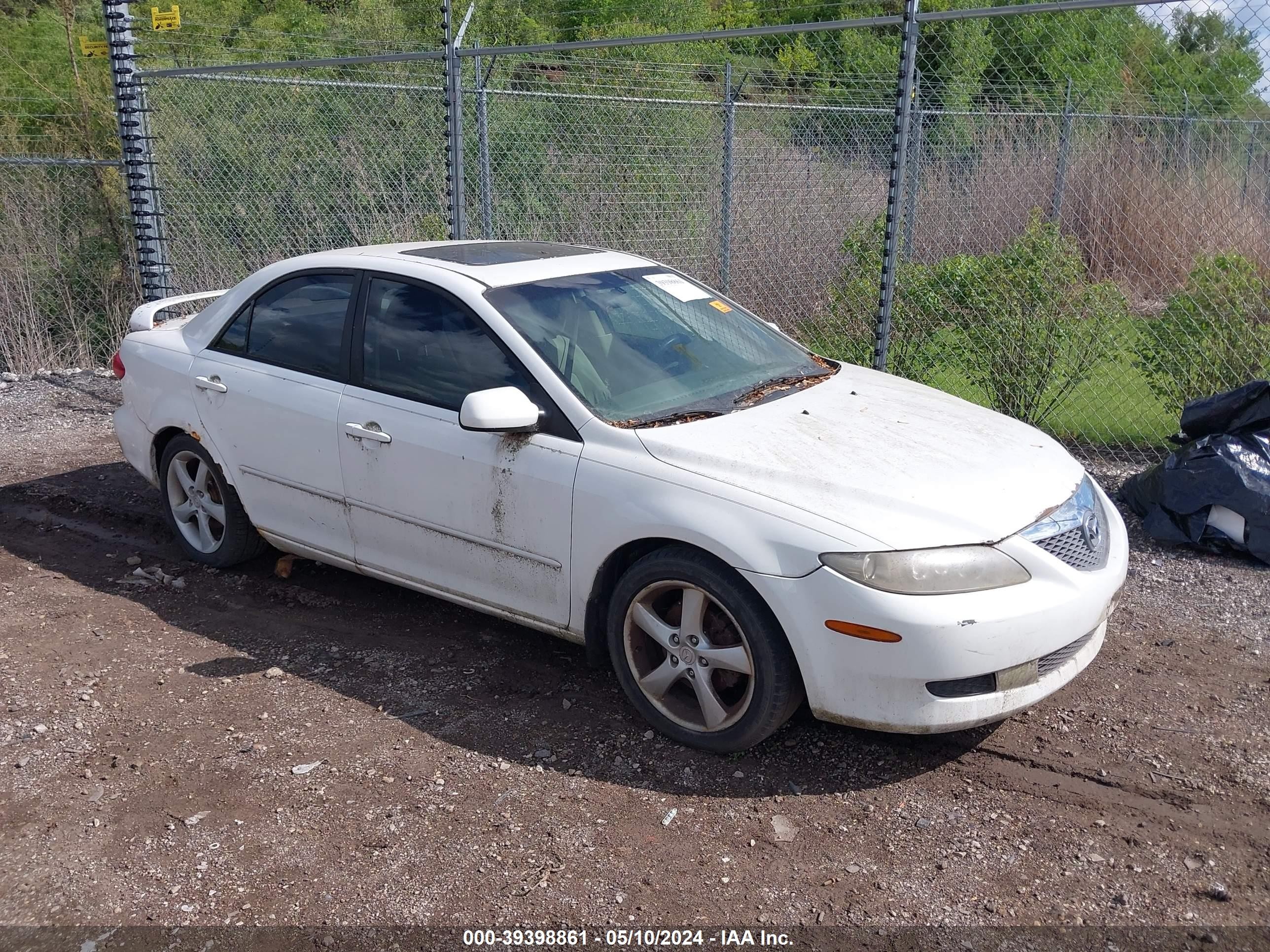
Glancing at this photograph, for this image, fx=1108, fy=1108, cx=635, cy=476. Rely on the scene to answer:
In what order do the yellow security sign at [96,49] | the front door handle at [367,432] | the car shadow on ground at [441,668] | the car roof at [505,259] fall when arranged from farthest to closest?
1. the yellow security sign at [96,49]
2. the car roof at [505,259]
3. the front door handle at [367,432]
4. the car shadow on ground at [441,668]

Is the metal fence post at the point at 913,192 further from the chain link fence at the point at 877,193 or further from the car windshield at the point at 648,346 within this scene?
the car windshield at the point at 648,346

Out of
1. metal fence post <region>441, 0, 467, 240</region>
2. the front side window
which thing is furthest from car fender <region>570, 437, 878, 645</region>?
metal fence post <region>441, 0, 467, 240</region>

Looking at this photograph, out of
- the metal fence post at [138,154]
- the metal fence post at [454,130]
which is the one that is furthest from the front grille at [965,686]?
the metal fence post at [138,154]

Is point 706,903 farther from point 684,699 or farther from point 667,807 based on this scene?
point 684,699

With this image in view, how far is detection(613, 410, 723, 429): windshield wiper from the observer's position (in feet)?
12.8

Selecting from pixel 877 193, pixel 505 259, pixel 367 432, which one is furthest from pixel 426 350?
pixel 877 193

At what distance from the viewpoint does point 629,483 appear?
12.1 ft

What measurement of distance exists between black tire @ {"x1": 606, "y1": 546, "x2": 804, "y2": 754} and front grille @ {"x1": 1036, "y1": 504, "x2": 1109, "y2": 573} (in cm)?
92

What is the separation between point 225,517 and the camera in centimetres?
527

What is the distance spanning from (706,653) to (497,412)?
1.08 m

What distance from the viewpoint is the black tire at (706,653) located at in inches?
136

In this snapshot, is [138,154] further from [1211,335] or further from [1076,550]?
[1076,550]

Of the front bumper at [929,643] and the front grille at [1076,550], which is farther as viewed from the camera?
the front grille at [1076,550]

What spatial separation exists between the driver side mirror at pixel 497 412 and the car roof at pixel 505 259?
66 centimetres
